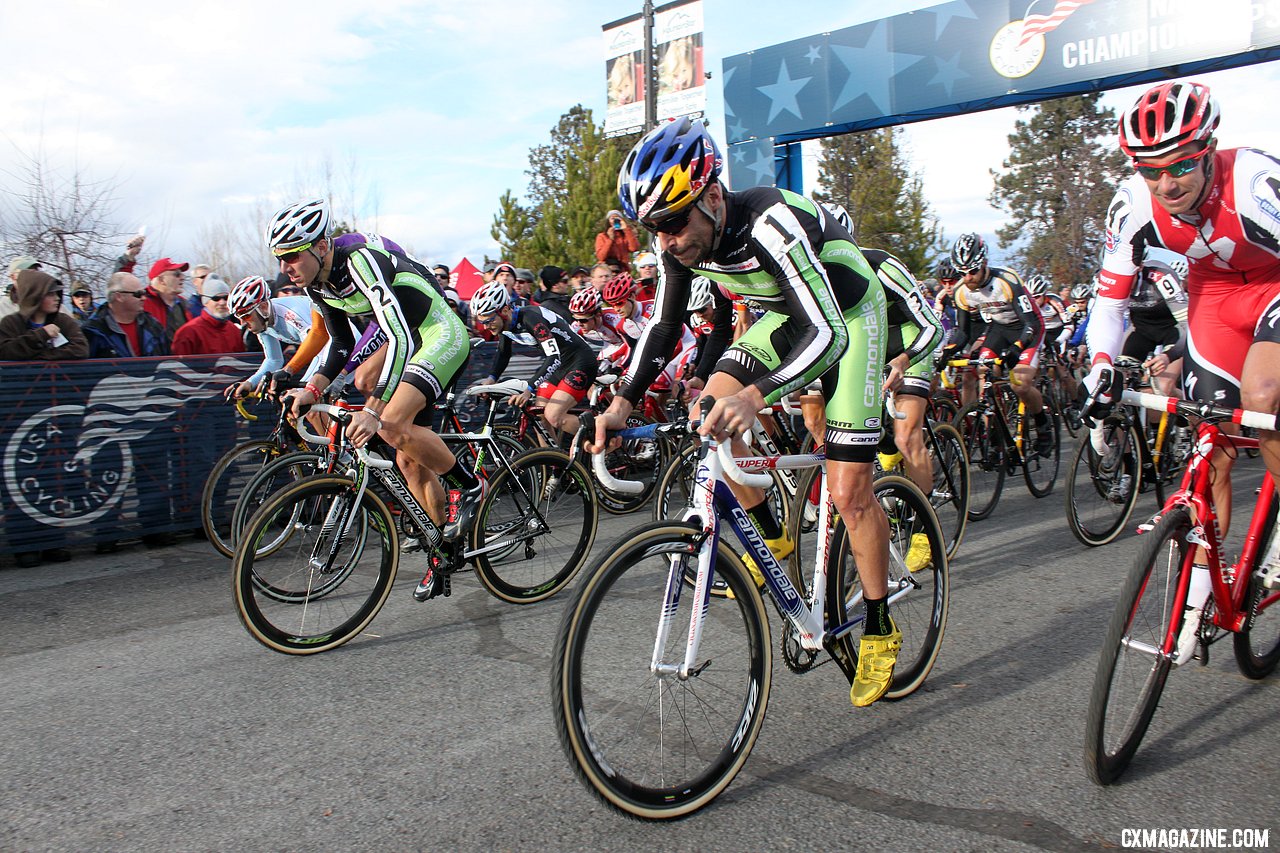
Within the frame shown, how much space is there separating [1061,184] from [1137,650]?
174ft

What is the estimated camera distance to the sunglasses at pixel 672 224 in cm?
326

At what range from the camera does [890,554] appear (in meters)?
3.66

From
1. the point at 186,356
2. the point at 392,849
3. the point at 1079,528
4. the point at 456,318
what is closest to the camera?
the point at 392,849

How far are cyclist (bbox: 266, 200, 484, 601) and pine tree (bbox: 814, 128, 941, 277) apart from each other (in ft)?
106

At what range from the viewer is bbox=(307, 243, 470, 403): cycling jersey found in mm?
4875

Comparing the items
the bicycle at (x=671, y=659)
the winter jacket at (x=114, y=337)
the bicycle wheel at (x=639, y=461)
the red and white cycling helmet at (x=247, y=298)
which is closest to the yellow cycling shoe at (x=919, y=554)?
the bicycle at (x=671, y=659)

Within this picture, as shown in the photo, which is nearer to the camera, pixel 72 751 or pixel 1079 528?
pixel 72 751

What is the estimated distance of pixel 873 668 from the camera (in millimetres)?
3525

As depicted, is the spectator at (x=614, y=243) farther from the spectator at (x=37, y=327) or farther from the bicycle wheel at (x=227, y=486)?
the spectator at (x=37, y=327)

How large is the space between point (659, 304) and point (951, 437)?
3.25 m

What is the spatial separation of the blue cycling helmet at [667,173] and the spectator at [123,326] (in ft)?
20.2

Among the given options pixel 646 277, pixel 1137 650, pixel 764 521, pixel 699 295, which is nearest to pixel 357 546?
pixel 764 521

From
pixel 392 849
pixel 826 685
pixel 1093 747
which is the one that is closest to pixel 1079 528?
pixel 826 685

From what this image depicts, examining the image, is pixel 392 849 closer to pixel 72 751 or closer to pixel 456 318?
pixel 72 751
